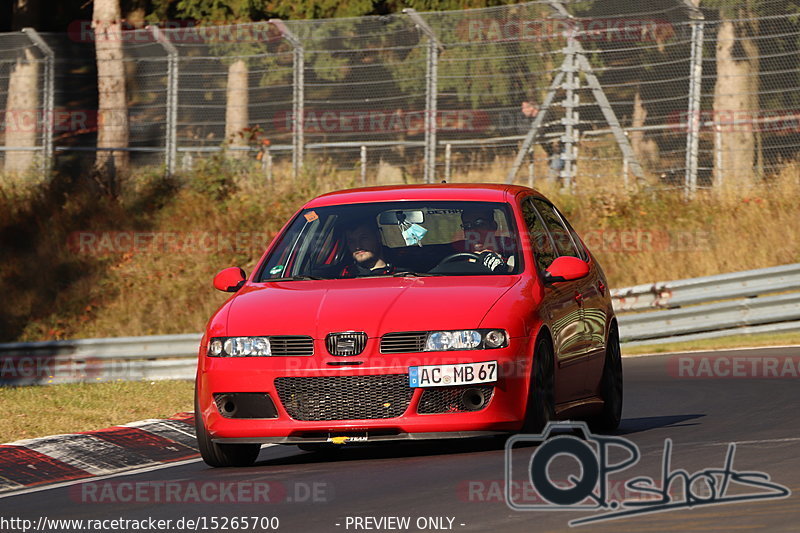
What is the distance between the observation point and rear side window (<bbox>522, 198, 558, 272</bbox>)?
9.80m

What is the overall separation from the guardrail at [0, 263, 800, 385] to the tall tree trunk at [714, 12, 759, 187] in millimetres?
4695

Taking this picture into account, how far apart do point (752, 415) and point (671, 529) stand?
4.71m

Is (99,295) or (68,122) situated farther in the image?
(68,122)

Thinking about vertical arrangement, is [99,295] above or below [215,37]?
below

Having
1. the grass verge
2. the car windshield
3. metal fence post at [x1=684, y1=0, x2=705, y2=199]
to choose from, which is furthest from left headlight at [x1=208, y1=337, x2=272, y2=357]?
metal fence post at [x1=684, y1=0, x2=705, y2=199]

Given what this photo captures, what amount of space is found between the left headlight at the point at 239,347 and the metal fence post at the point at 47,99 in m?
17.6

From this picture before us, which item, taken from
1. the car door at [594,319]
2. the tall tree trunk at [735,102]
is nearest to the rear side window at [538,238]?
the car door at [594,319]

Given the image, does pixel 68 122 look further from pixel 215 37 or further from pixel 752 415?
pixel 752 415

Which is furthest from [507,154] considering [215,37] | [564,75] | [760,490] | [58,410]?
[760,490]

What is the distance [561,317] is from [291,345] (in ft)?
5.62

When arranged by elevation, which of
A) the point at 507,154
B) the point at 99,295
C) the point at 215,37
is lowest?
the point at 99,295

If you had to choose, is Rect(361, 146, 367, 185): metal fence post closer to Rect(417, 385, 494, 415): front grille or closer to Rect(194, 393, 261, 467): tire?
Rect(194, 393, 261, 467): tire

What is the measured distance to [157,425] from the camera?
36.4 feet

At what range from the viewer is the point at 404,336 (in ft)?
28.0
